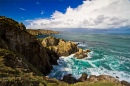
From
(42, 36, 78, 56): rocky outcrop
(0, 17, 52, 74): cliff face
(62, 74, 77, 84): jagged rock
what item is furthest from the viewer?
(42, 36, 78, 56): rocky outcrop

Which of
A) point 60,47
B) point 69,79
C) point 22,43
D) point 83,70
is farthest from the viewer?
point 60,47

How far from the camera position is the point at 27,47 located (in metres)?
46.2

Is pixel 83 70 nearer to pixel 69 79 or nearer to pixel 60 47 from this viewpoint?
pixel 69 79

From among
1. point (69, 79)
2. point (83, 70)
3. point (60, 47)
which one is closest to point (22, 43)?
point (69, 79)

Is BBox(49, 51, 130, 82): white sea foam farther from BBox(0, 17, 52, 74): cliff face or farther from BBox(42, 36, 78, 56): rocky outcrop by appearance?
BBox(42, 36, 78, 56): rocky outcrop

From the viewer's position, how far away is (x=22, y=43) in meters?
44.4

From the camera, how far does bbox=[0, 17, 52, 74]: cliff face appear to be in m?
40.5

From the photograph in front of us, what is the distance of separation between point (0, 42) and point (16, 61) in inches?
345

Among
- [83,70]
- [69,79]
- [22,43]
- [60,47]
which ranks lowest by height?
[83,70]

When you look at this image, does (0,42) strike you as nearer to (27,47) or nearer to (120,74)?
(27,47)

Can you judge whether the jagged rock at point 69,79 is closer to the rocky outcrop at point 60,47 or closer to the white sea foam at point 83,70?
the white sea foam at point 83,70

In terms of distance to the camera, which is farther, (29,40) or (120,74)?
(120,74)

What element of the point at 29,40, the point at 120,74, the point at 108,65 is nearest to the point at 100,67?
the point at 108,65

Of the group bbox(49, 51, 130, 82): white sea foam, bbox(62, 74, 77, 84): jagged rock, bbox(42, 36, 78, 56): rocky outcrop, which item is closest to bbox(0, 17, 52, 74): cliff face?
bbox(49, 51, 130, 82): white sea foam
